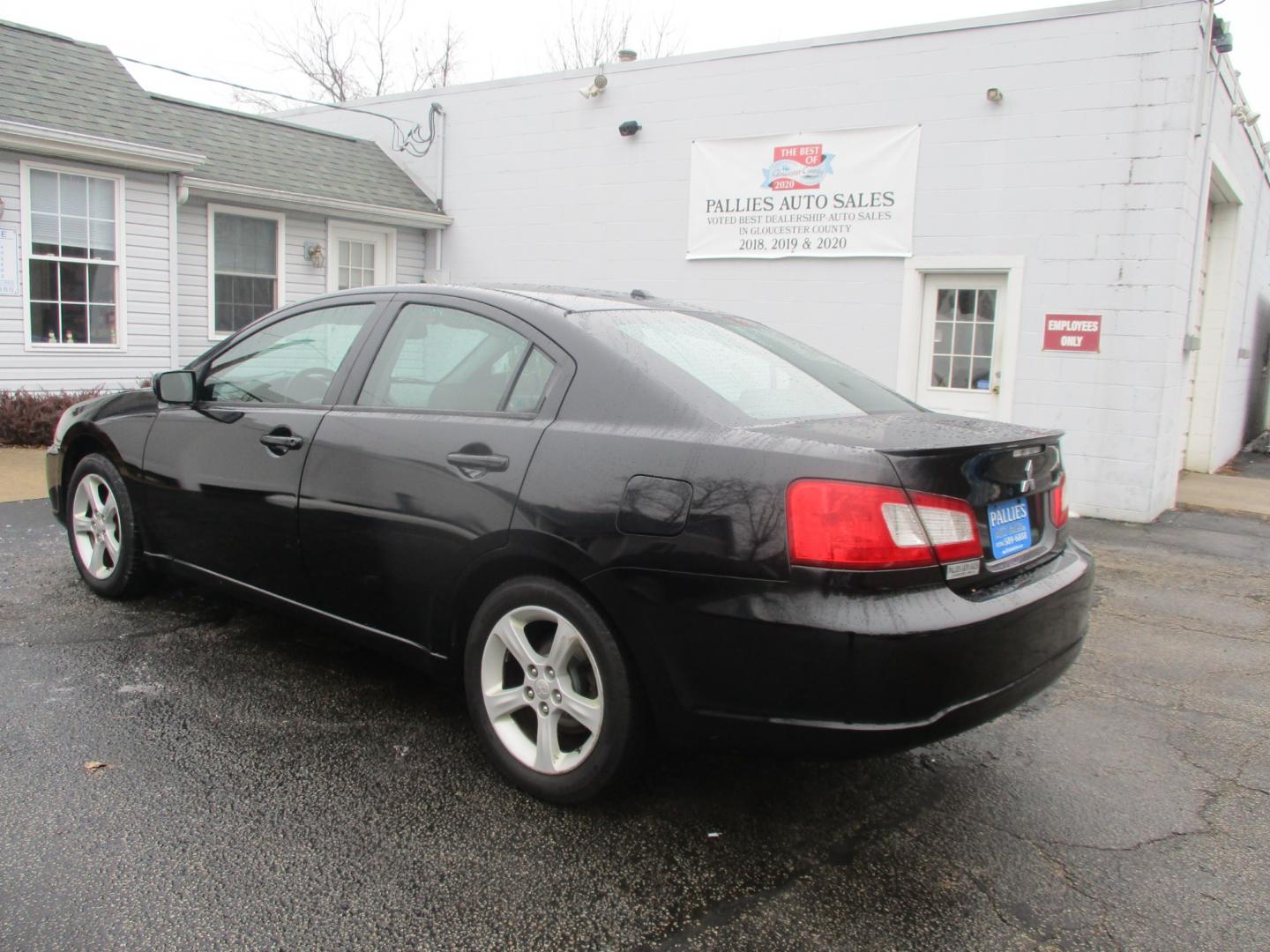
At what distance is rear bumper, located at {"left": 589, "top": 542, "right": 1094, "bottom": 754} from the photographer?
7.61ft

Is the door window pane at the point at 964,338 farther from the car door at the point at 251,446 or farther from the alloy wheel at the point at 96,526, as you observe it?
the alloy wheel at the point at 96,526

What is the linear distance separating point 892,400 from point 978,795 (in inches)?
53.0

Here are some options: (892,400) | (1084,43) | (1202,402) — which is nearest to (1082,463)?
(1084,43)

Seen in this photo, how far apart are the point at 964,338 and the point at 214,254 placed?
28.1 feet

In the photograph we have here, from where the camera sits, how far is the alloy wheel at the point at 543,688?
274cm

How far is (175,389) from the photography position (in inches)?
158

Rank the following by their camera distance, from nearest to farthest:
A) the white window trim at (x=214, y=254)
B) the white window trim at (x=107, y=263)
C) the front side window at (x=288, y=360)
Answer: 1. the front side window at (x=288, y=360)
2. the white window trim at (x=107, y=263)
3. the white window trim at (x=214, y=254)

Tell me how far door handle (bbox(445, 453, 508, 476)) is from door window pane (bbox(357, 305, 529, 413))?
0.60ft

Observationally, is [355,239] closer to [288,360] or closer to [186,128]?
[186,128]

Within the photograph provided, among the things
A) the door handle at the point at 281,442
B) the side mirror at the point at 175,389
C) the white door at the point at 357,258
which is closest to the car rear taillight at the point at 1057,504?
the door handle at the point at 281,442

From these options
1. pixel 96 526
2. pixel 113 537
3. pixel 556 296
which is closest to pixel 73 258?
pixel 96 526

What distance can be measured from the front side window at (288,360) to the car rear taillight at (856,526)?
1.97 meters

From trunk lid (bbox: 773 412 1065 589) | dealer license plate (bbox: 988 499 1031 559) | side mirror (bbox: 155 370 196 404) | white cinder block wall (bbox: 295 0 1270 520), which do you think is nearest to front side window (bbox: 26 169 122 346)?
white cinder block wall (bbox: 295 0 1270 520)

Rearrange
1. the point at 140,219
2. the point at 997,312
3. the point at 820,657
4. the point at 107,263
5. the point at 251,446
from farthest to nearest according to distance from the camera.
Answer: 1. the point at 140,219
2. the point at 107,263
3. the point at 997,312
4. the point at 251,446
5. the point at 820,657
